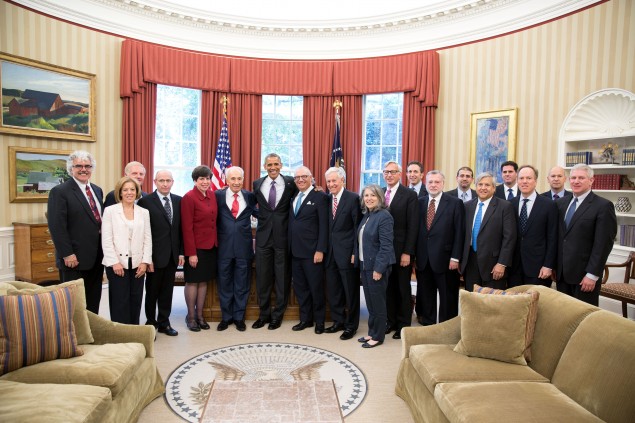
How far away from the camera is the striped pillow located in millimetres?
2404

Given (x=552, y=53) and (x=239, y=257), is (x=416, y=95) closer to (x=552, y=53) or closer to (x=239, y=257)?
(x=552, y=53)

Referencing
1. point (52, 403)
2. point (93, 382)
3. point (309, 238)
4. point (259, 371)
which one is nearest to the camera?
point (52, 403)

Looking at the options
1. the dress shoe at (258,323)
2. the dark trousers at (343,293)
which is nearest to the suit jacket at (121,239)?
the dress shoe at (258,323)

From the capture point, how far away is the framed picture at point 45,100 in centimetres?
581

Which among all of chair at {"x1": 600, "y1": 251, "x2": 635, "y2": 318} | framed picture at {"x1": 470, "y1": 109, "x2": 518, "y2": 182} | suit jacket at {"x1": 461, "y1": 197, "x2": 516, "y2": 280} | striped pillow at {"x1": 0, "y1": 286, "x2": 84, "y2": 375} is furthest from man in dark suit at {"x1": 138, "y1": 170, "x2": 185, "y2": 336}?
framed picture at {"x1": 470, "y1": 109, "x2": 518, "y2": 182}

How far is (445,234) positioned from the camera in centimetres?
425

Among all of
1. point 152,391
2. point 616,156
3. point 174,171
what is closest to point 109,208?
point 152,391

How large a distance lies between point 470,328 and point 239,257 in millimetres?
2477

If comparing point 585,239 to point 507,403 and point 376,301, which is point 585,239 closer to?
point 376,301

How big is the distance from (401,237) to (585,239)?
1562 mm

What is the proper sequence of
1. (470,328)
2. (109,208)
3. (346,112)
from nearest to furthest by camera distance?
(470,328) → (109,208) → (346,112)

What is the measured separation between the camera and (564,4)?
5977 millimetres

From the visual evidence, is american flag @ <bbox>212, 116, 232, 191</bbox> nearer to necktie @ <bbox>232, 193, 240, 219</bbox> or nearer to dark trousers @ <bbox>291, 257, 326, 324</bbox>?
necktie @ <bbox>232, 193, 240, 219</bbox>

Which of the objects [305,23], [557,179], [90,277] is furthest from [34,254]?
[557,179]
